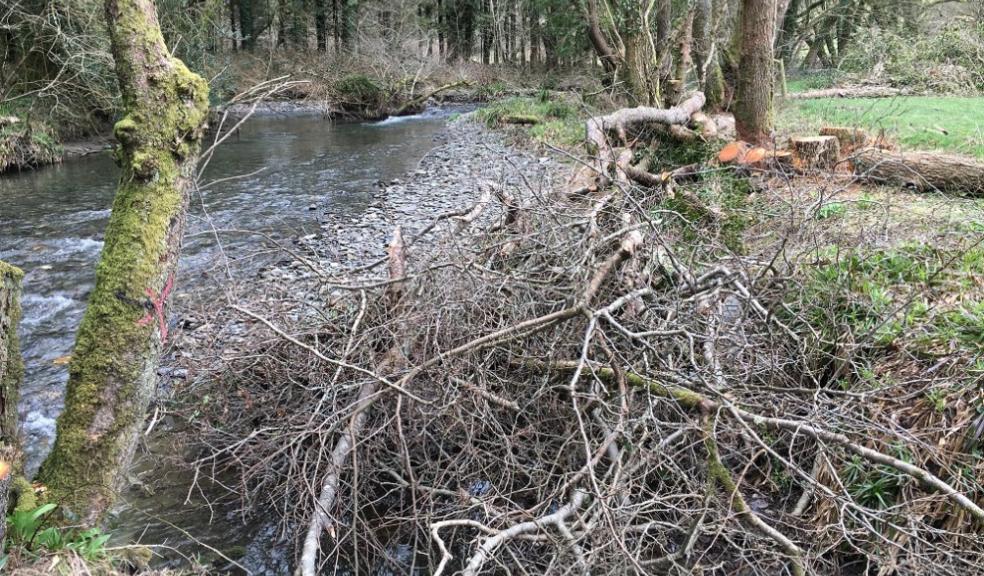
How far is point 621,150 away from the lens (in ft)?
25.0

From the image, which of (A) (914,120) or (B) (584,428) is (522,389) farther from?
(A) (914,120)

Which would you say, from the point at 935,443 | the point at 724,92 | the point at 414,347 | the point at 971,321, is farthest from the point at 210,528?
the point at 724,92

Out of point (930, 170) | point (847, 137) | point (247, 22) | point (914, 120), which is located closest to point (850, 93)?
point (914, 120)

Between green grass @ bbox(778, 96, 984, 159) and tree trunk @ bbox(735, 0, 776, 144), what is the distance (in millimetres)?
1119

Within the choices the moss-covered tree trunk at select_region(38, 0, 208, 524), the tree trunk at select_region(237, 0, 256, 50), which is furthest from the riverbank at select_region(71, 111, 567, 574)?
the tree trunk at select_region(237, 0, 256, 50)

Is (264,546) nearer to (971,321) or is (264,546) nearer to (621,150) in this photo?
(971,321)

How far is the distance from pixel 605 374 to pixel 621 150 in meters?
4.51

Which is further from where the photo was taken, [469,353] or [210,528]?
[210,528]

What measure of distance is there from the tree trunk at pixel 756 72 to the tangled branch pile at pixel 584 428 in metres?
4.97

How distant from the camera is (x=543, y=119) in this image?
1789cm

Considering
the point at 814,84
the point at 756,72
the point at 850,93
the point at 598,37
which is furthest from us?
the point at 814,84

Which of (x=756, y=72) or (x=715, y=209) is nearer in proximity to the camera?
(x=715, y=209)

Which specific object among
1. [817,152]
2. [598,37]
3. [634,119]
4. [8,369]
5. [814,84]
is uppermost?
[598,37]

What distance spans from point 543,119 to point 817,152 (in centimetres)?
1089
